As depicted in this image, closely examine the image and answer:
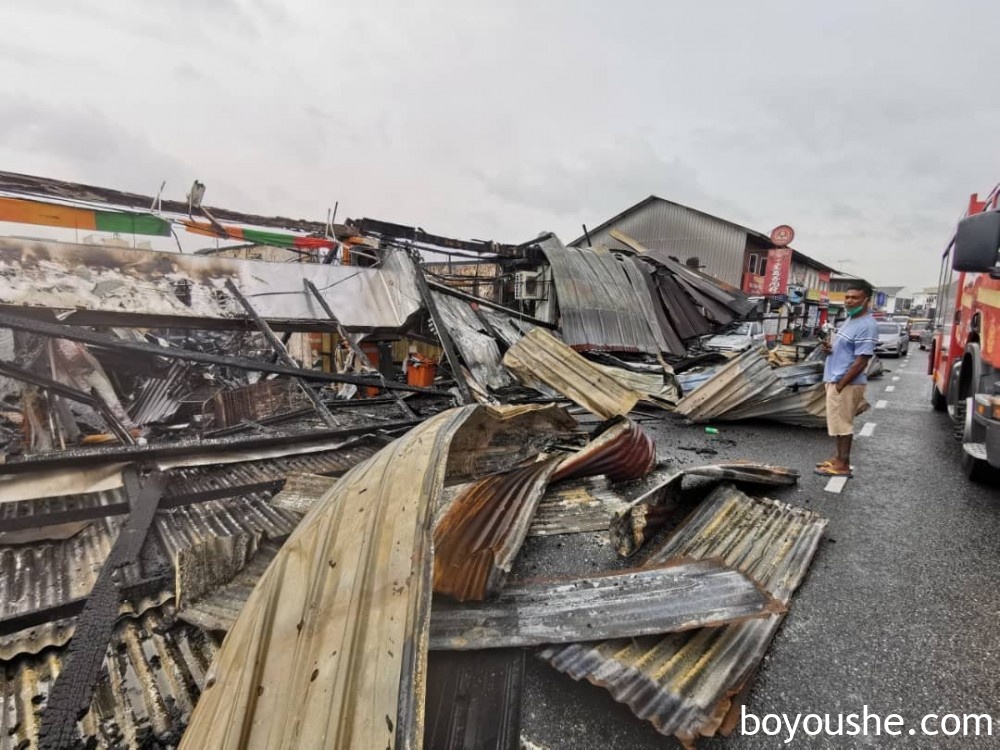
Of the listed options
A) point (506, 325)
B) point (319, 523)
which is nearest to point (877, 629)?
point (319, 523)

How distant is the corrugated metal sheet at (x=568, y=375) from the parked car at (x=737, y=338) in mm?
5193

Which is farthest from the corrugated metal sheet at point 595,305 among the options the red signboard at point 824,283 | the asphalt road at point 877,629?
the red signboard at point 824,283

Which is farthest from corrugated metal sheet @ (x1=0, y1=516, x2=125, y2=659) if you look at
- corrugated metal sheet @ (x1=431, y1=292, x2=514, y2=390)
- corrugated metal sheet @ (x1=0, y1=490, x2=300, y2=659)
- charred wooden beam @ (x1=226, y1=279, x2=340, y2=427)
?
corrugated metal sheet @ (x1=431, y1=292, x2=514, y2=390)

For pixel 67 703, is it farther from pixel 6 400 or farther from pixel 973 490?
pixel 973 490

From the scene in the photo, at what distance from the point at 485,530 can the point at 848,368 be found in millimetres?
3791

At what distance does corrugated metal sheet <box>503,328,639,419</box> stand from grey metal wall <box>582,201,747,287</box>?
16477 mm

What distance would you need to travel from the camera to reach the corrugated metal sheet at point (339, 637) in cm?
121

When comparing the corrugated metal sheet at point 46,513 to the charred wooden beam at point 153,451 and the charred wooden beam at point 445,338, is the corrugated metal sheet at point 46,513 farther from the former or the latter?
the charred wooden beam at point 445,338

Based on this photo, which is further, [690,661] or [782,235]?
[782,235]

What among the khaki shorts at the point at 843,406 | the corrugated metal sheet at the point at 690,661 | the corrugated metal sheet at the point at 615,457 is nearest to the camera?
the corrugated metal sheet at the point at 690,661

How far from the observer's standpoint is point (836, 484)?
161 inches

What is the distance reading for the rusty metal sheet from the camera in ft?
13.8

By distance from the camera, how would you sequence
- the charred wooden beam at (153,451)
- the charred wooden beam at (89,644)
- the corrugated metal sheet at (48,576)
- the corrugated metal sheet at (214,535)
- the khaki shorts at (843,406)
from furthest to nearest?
the khaki shorts at (843,406), the charred wooden beam at (153,451), the corrugated metal sheet at (214,535), the corrugated metal sheet at (48,576), the charred wooden beam at (89,644)

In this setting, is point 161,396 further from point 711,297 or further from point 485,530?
point 711,297
